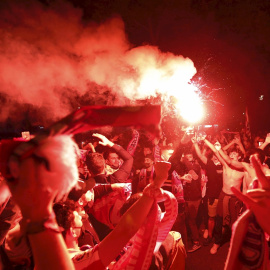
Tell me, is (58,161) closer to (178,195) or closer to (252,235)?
(252,235)

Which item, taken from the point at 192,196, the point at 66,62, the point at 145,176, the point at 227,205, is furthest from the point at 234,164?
Result: the point at 66,62

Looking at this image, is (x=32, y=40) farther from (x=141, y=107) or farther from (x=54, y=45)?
(x=141, y=107)

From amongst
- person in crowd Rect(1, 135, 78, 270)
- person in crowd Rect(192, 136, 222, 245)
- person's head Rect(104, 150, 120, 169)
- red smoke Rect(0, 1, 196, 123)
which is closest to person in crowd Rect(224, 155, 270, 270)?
person in crowd Rect(1, 135, 78, 270)

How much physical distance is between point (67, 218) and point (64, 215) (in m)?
0.04

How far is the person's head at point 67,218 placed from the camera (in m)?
2.33

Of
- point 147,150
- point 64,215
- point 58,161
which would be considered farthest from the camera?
point 147,150

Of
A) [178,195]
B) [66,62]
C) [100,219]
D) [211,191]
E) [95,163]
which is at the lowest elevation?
[211,191]

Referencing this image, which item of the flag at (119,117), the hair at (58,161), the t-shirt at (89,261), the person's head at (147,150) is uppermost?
the person's head at (147,150)

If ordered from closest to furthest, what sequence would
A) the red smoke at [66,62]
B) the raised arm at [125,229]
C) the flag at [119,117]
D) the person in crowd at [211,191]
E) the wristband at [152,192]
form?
the flag at [119,117]
the raised arm at [125,229]
the wristband at [152,192]
the red smoke at [66,62]
the person in crowd at [211,191]

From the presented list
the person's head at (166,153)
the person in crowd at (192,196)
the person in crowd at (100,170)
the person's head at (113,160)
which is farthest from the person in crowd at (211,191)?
the person in crowd at (100,170)

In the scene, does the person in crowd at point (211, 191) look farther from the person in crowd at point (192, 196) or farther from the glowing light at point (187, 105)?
the glowing light at point (187, 105)

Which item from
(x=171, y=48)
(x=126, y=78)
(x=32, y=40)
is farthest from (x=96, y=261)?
(x=171, y=48)

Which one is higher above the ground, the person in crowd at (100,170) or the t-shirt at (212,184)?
the person in crowd at (100,170)

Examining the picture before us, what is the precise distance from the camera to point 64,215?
2.35 m
